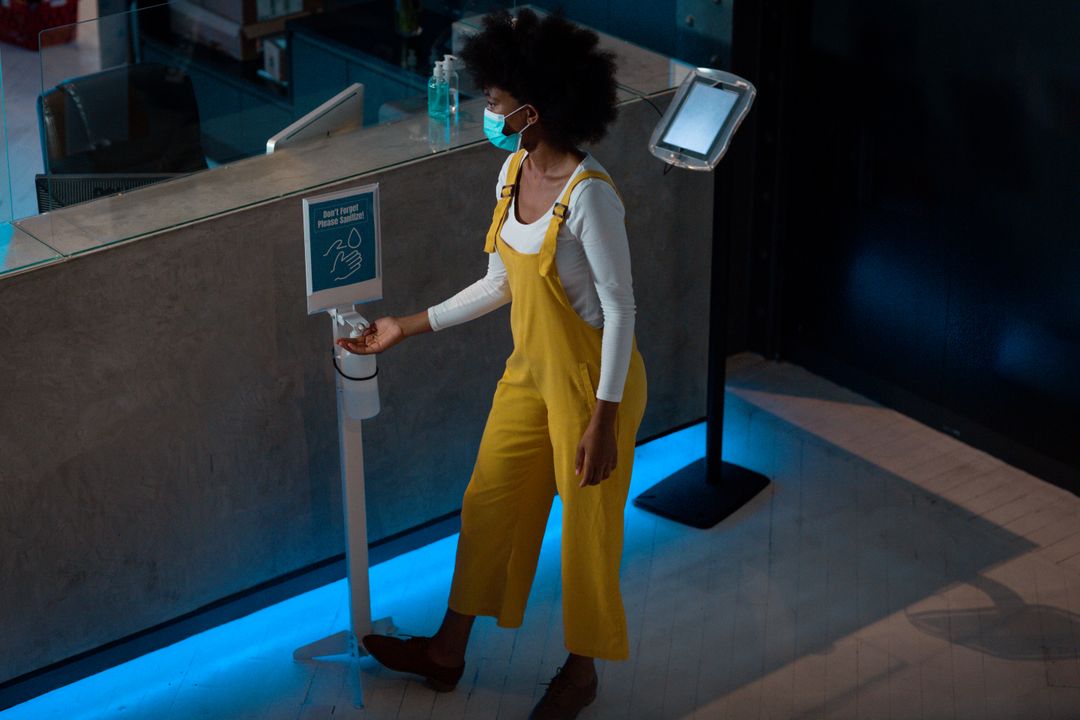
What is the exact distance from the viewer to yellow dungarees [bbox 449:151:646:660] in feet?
12.2

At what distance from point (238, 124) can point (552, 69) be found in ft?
4.25

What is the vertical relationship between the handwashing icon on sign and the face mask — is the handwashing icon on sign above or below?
below

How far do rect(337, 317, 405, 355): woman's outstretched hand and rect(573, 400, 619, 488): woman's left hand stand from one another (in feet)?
1.80

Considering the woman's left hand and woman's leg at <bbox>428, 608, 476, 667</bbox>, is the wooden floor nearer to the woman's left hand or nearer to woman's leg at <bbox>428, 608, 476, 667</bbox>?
woman's leg at <bbox>428, 608, 476, 667</bbox>

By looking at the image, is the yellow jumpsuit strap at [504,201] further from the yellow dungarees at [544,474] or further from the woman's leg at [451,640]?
the woman's leg at [451,640]

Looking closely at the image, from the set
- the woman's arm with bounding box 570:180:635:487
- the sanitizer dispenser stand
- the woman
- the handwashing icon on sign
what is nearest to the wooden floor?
the woman

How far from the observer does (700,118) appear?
13.8 feet

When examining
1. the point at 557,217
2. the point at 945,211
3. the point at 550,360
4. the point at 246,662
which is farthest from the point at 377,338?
the point at 945,211

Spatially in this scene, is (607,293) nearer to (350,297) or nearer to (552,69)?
(552,69)

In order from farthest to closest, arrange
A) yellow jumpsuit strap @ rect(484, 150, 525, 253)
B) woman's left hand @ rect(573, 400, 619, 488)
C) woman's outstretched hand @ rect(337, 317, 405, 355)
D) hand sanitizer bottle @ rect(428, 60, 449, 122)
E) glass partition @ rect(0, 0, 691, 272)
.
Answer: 1. hand sanitizer bottle @ rect(428, 60, 449, 122)
2. glass partition @ rect(0, 0, 691, 272)
3. woman's outstretched hand @ rect(337, 317, 405, 355)
4. yellow jumpsuit strap @ rect(484, 150, 525, 253)
5. woman's left hand @ rect(573, 400, 619, 488)

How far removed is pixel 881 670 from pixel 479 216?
167 cm

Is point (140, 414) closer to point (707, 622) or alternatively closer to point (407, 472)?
point (407, 472)

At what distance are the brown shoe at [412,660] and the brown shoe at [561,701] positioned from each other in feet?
0.80

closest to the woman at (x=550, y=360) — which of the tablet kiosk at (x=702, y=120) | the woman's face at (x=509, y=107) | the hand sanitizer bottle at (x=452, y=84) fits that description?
the woman's face at (x=509, y=107)
